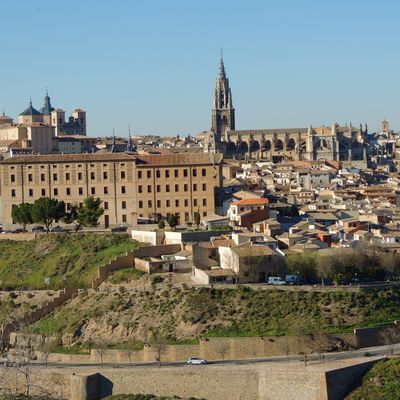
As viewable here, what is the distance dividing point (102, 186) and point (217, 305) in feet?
59.8

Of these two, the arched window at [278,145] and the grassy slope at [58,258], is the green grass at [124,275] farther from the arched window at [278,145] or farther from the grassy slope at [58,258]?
the arched window at [278,145]

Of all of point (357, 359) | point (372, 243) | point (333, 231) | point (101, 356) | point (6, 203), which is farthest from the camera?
point (6, 203)

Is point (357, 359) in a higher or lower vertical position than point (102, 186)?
lower

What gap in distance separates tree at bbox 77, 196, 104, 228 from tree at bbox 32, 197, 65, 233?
104cm

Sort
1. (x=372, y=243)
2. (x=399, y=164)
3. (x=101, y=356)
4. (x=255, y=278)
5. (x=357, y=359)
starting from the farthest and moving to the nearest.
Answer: (x=399, y=164)
(x=372, y=243)
(x=255, y=278)
(x=101, y=356)
(x=357, y=359)

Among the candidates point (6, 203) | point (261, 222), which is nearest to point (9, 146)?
point (6, 203)

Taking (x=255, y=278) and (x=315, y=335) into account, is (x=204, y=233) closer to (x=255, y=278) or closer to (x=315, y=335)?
(x=255, y=278)

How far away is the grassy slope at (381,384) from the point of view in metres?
35.8

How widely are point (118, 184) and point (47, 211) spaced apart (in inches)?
186

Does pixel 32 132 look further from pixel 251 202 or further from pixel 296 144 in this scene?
pixel 251 202

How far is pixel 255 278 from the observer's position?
45.8 metres

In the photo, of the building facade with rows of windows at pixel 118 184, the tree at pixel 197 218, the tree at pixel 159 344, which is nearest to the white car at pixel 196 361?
the tree at pixel 159 344

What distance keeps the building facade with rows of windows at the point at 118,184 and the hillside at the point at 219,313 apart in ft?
45.0

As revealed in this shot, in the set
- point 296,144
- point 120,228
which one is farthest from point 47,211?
point 296,144
